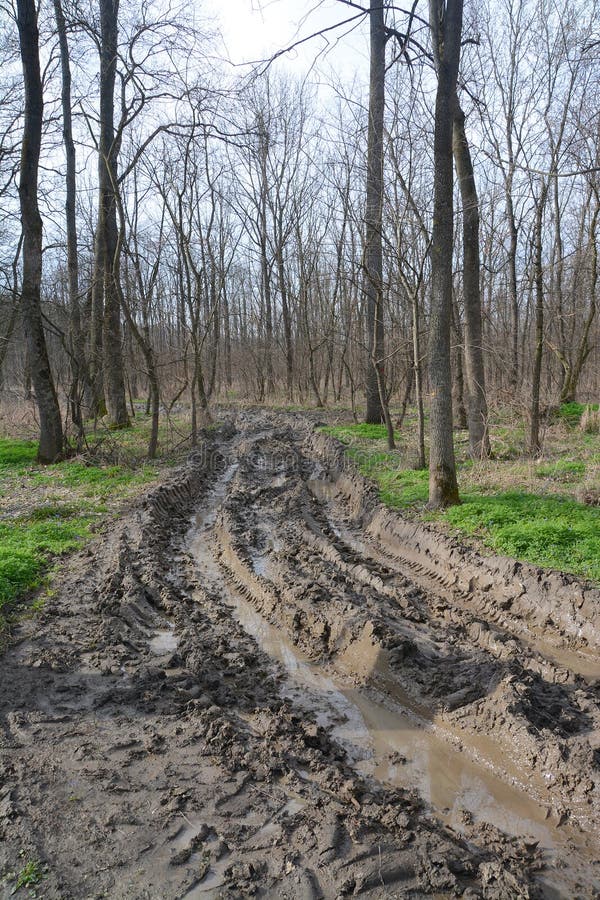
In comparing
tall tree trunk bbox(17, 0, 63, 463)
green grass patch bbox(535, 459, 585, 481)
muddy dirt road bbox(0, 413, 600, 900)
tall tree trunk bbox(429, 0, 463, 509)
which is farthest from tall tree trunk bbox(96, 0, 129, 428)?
green grass patch bbox(535, 459, 585, 481)

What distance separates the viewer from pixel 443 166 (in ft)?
27.7

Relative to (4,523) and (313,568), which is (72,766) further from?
(4,523)

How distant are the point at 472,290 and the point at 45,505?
8.98m

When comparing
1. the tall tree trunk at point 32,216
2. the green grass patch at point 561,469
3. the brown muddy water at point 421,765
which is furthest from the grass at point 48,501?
the green grass patch at point 561,469

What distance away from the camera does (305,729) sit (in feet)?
14.0

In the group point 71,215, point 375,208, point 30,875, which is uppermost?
point 71,215

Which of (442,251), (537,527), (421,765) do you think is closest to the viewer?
(421,765)

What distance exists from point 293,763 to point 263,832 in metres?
0.69

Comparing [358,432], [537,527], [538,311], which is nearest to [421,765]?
[537,527]

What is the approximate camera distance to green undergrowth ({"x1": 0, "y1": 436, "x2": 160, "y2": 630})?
7.11 metres

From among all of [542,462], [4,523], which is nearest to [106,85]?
[4,523]

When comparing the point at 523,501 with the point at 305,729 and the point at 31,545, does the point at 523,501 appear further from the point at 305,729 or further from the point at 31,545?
the point at 31,545

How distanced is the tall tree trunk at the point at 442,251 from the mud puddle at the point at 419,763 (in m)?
4.47

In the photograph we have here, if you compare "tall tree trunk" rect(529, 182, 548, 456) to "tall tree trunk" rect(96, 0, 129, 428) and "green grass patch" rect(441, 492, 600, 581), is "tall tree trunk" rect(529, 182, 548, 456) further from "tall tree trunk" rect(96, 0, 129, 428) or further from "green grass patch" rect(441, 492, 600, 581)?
"tall tree trunk" rect(96, 0, 129, 428)
